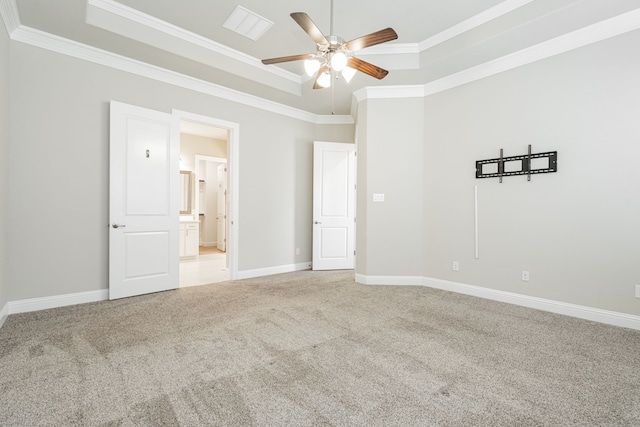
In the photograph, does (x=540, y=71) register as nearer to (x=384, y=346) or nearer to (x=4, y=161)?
(x=384, y=346)

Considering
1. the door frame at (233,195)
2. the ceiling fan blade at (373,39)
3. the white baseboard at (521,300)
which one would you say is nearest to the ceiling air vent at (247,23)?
the ceiling fan blade at (373,39)

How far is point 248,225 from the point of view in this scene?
4.97 meters

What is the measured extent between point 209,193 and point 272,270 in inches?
184

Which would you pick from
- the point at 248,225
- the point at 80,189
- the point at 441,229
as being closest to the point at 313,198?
the point at 248,225

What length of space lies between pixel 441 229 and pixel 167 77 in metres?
4.34

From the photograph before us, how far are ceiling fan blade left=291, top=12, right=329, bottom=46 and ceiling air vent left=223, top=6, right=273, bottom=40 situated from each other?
1.25 meters

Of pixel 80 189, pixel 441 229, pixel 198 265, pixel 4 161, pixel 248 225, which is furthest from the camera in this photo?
pixel 198 265

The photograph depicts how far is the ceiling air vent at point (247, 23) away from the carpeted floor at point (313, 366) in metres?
3.20

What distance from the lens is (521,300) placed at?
3.49 m

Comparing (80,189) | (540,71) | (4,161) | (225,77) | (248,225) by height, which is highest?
(225,77)

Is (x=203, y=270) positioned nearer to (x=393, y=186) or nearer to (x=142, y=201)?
(x=142, y=201)

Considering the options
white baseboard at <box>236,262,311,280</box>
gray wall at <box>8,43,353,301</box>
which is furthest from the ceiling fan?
white baseboard at <box>236,262,311,280</box>

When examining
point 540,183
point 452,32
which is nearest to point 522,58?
point 452,32

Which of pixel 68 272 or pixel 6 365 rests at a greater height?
pixel 68 272
